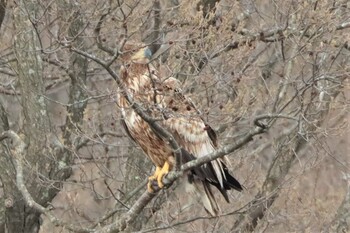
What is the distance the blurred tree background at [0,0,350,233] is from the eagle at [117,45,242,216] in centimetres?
14

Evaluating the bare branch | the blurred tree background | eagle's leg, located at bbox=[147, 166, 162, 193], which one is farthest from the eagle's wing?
the bare branch

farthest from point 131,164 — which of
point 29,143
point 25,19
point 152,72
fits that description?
point 152,72

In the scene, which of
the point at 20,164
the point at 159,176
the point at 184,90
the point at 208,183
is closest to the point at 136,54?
the point at 184,90

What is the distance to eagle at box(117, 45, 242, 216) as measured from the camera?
770 centimetres

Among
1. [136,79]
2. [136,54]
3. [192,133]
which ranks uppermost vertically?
[136,54]

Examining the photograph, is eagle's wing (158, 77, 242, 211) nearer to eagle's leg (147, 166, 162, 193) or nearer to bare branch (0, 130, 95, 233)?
eagle's leg (147, 166, 162, 193)

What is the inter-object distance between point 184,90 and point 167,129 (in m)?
0.95

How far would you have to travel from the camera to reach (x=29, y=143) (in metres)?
9.75

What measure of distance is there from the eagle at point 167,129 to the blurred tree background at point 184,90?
0.14m

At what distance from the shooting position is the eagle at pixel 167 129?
770 cm

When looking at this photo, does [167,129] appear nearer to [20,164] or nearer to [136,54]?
[136,54]

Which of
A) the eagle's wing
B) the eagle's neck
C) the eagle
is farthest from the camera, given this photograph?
the eagle's neck

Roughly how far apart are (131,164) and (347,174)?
2464mm

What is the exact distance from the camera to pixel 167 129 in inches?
348
